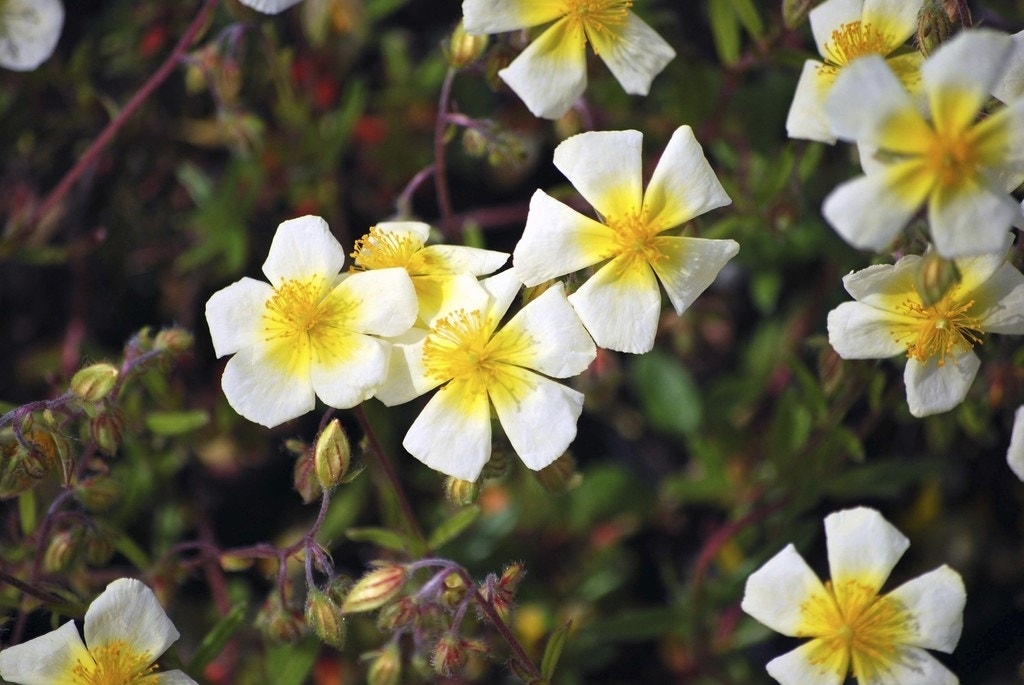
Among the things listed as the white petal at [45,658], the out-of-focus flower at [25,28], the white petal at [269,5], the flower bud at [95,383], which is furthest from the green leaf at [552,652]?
the out-of-focus flower at [25,28]

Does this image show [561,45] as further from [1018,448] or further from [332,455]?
[1018,448]

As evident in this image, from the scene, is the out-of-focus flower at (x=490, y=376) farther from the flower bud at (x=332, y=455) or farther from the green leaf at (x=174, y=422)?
the green leaf at (x=174, y=422)

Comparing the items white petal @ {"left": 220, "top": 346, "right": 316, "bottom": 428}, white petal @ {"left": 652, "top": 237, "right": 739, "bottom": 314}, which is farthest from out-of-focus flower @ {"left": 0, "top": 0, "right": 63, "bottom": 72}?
white petal @ {"left": 652, "top": 237, "right": 739, "bottom": 314}

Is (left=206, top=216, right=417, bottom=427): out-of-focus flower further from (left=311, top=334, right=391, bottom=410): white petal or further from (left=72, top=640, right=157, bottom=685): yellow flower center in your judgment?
(left=72, top=640, right=157, bottom=685): yellow flower center

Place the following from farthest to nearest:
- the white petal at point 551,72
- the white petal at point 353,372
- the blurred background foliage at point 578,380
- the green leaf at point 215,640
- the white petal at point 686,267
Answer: the blurred background foliage at point 578,380, the green leaf at point 215,640, the white petal at point 551,72, the white petal at point 686,267, the white petal at point 353,372

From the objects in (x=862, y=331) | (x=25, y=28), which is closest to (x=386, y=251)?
(x=862, y=331)
